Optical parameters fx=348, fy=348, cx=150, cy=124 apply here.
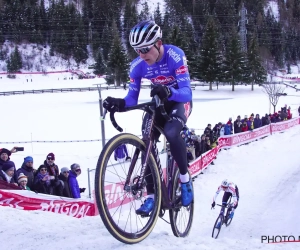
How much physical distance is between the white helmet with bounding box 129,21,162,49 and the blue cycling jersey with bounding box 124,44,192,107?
0.41 metres

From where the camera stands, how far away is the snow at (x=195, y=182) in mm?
4223

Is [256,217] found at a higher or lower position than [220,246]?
lower

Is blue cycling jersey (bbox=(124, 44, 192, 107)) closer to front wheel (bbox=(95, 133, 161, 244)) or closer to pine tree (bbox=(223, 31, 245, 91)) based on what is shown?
front wheel (bbox=(95, 133, 161, 244))

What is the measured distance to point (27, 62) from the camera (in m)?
106

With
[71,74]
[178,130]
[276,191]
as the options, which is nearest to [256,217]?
[276,191]

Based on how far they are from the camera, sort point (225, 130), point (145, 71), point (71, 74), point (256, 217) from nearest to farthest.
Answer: point (145, 71), point (256, 217), point (225, 130), point (71, 74)

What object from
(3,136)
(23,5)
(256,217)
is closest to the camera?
(256,217)

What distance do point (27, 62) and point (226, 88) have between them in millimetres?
69401

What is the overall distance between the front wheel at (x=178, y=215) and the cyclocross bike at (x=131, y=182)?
0.21 m

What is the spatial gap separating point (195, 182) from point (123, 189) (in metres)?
11.8

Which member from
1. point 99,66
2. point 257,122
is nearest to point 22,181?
point 257,122

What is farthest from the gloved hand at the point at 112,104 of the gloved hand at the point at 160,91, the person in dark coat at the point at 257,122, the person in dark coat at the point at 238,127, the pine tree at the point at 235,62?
the pine tree at the point at 235,62

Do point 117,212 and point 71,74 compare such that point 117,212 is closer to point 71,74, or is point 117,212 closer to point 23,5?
point 71,74

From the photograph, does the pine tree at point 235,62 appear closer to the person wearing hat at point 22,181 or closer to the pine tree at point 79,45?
the person wearing hat at point 22,181
